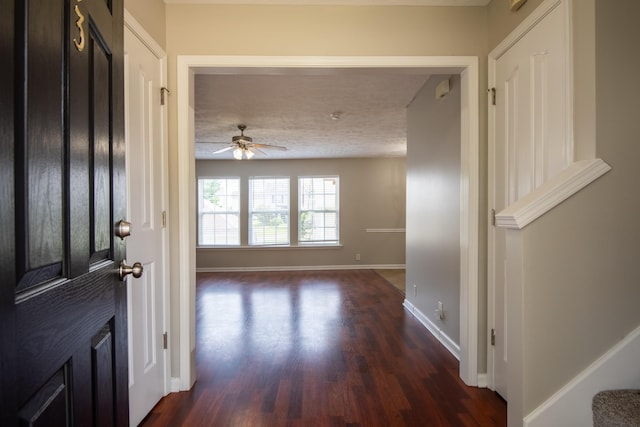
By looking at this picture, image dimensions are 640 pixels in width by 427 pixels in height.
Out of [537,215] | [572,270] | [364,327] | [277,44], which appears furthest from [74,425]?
[364,327]

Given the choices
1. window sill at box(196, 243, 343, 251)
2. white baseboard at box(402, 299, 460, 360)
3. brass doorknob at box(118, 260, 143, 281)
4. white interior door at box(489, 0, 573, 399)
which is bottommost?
white baseboard at box(402, 299, 460, 360)

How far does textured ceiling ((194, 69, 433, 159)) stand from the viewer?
2924mm

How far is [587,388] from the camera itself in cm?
132

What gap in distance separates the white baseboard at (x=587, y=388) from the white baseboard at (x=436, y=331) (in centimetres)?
122

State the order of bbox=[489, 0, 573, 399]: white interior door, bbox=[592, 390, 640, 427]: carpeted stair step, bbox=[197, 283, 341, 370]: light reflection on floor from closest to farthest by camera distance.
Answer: bbox=[592, 390, 640, 427]: carpeted stair step, bbox=[489, 0, 573, 399]: white interior door, bbox=[197, 283, 341, 370]: light reflection on floor

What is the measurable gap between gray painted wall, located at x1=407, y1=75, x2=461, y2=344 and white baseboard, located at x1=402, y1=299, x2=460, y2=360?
41 millimetres

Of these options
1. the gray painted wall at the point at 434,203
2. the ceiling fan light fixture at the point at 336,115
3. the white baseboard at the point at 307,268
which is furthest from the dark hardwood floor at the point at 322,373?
the white baseboard at the point at 307,268

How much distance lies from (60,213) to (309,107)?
3.24 metres

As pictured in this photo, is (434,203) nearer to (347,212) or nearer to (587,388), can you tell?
(587,388)

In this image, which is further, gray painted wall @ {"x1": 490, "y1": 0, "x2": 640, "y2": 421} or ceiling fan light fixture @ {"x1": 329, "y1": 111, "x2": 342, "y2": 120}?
ceiling fan light fixture @ {"x1": 329, "y1": 111, "x2": 342, "y2": 120}

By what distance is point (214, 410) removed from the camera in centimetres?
187

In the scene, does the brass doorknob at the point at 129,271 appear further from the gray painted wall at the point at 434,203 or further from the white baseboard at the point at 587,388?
the gray painted wall at the point at 434,203

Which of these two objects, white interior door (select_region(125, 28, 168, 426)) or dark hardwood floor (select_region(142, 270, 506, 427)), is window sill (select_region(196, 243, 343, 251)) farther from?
white interior door (select_region(125, 28, 168, 426))

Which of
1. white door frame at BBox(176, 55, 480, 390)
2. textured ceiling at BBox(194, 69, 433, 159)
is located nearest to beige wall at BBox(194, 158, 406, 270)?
textured ceiling at BBox(194, 69, 433, 159)
